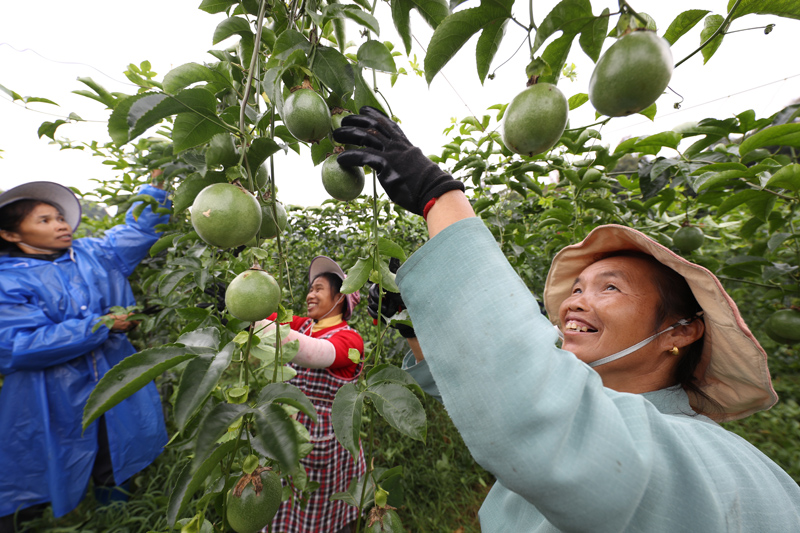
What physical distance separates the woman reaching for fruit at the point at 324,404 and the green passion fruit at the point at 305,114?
4.28ft

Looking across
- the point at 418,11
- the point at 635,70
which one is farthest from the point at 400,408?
the point at 418,11

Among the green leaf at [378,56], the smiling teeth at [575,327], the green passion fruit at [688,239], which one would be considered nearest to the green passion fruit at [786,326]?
the green passion fruit at [688,239]

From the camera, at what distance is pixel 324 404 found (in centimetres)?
248

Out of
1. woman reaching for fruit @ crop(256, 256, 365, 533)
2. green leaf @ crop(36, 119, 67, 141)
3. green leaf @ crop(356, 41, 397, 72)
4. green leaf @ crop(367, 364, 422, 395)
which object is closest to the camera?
green leaf @ crop(356, 41, 397, 72)

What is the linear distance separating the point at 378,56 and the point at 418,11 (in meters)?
0.14

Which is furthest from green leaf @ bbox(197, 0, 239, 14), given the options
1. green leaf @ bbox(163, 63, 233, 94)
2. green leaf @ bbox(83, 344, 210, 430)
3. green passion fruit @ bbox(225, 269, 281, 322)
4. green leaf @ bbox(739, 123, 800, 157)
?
green leaf @ bbox(739, 123, 800, 157)

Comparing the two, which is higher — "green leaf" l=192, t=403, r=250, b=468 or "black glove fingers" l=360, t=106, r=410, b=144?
"black glove fingers" l=360, t=106, r=410, b=144

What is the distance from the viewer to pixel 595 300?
44.0 inches

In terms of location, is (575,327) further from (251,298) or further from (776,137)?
(776,137)

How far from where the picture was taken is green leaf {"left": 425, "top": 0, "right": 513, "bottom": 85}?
2.10 feet

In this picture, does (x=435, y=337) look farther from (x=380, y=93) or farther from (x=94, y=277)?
(x=94, y=277)

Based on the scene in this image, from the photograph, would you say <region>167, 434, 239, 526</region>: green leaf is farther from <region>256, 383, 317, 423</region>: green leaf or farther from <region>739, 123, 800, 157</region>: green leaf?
<region>739, 123, 800, 157</region>: green leaf

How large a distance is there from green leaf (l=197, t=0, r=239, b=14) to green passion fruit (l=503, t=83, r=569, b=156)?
2.49 ft

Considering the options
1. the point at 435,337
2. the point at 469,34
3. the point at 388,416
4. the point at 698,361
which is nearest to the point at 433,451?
the point at 698,361
